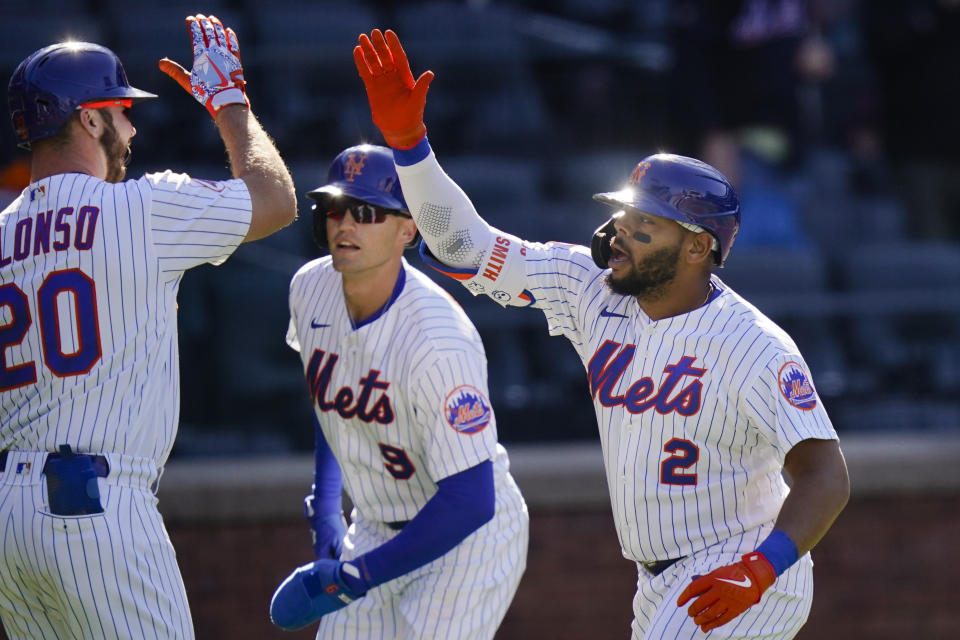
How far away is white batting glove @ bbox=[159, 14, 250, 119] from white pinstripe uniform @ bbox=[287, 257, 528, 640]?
765mm

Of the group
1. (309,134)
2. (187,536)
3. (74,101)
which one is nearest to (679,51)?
(309,134)

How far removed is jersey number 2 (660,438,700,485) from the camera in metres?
3.66

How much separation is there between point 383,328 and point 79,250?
99 cm

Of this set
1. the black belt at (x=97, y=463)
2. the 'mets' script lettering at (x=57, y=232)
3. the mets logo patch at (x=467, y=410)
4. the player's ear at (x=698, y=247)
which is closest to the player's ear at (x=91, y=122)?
the 'mets' script lettering at (x=57, y=232)

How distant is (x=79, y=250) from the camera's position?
11.3ft

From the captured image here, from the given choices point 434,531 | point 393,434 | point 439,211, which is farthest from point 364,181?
point 434,531

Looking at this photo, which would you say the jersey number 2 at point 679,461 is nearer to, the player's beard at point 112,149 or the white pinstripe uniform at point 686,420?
the white pinstripe uniform at point 686,420

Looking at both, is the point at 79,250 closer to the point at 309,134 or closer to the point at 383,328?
the point at 383,328

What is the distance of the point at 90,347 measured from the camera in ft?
11.2

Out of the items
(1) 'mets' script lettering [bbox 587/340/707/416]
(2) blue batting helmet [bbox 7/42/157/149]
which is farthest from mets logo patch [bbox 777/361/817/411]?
(2) blue batting helmet [bbox 7/42/157/149]

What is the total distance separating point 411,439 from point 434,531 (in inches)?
13.5

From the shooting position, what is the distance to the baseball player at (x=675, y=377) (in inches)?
139

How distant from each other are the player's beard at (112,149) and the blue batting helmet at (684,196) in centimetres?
129

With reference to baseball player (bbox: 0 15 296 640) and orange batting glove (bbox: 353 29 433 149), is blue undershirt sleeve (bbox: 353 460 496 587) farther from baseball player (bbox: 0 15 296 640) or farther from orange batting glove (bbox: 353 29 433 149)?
orange batting glove (bbox: 353 29 433 149)
